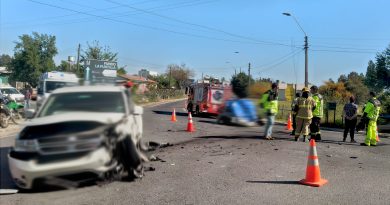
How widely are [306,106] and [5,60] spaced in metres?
1.63

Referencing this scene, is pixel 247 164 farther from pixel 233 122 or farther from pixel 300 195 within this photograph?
pixel 233 122

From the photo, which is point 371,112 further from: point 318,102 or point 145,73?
point 145,73

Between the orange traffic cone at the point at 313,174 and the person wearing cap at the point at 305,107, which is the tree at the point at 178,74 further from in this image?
the orange traffic cone at the point at 313,174

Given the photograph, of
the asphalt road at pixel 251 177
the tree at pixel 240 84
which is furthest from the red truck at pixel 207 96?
the asphalt road at pixel 251 177

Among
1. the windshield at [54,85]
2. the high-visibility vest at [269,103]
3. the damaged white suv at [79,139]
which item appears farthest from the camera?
the high-visibility vest at [269,103]

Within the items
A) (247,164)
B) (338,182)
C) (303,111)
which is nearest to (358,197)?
(338,182)

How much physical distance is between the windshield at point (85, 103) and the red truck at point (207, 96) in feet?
2.04

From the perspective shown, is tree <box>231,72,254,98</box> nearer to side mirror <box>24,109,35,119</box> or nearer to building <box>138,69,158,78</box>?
building <box>138,69,158,78</box>

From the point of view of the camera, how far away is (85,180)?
50.8 inches

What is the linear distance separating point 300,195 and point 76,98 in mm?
18566

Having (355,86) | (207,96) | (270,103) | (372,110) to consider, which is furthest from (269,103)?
(355,86)

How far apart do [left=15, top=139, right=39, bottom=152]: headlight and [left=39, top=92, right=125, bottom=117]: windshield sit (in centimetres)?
10

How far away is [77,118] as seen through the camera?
1.32 m

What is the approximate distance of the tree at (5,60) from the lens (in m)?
2.22
